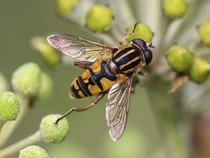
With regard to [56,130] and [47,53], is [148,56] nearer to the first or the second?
[47,53]

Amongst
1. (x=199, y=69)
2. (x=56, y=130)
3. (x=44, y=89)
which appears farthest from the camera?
(x=44, y=89)

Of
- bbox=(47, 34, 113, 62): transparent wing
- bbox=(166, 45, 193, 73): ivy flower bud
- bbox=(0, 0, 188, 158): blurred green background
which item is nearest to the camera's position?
bbox=(166, 45, 193, 73): ivy flower bud

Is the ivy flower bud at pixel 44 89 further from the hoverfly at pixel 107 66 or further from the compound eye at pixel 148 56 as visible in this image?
the compound eye at pixel 148 56

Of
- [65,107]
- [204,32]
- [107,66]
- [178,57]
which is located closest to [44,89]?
[107,66]

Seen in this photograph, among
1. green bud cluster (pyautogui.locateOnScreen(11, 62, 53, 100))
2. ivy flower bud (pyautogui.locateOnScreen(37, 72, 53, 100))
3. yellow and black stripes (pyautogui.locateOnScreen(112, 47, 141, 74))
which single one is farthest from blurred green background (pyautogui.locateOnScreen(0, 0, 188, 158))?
green bud cluster (pyautogui.locateOnScreen(11, 62, 53, 100))

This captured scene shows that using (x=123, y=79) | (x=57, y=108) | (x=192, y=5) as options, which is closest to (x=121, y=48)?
(x=123, y=79)

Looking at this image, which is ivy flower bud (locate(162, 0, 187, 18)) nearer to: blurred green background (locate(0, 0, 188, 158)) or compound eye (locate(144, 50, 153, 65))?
compound eye (locate(144, 50, 153, 65))
